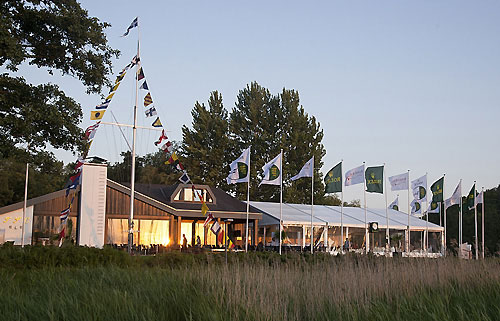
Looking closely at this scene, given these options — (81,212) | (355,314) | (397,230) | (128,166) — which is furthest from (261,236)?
(355,314)

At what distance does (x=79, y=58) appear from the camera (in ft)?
53.5

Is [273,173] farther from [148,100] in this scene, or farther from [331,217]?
[331,217]

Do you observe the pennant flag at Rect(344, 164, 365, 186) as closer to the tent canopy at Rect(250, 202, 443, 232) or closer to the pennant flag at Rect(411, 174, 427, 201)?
the tent canopy at Rect(250, 202, 443, 232)

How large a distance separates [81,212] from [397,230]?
24162mm

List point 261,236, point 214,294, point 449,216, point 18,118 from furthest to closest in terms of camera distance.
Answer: point 449,216, point 261,236, point 18,118, point 214,294

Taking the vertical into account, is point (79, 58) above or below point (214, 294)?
above

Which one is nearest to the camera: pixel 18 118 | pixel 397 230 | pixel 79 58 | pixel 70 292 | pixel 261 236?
pixel 70 292

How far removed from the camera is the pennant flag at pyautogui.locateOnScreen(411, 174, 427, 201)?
3731 cm

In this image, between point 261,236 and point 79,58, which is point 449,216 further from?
point 79,58

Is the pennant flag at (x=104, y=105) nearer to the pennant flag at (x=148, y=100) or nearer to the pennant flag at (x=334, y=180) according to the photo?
the pennant flag at (x=148, y=100)

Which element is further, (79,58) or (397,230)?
(397,230)

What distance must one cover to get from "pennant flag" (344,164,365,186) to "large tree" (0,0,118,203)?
758 inches

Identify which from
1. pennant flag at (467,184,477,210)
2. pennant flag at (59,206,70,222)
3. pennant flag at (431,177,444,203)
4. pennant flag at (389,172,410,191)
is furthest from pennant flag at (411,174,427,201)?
pennant flag at (59,206,70,222)

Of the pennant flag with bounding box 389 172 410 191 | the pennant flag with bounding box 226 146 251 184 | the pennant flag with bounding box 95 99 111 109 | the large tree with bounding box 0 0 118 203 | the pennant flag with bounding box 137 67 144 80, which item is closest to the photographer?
the large tree with bounding box 0 0 118 203
